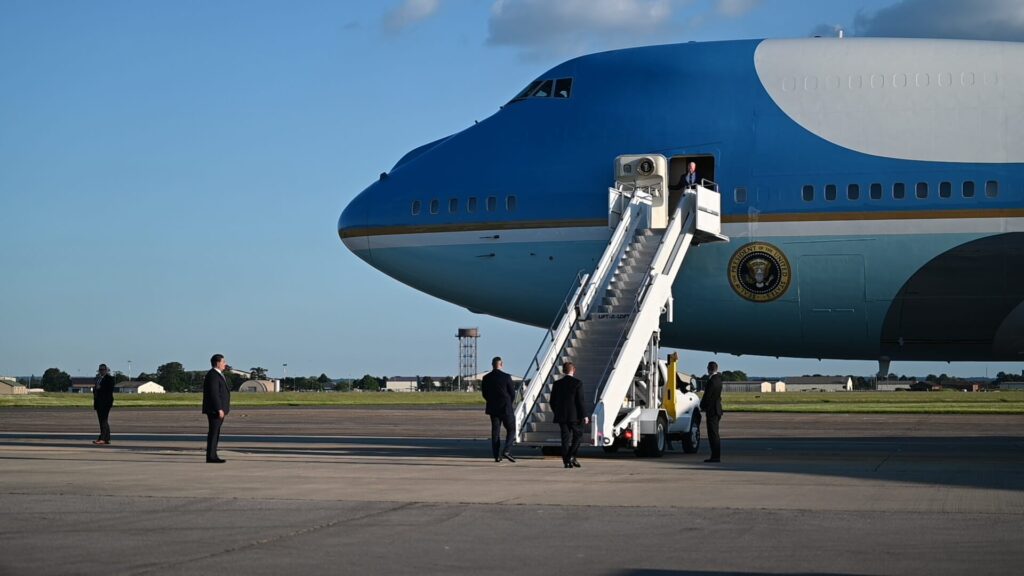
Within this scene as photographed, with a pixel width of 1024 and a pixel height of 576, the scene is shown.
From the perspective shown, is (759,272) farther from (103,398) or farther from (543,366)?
(103,398)

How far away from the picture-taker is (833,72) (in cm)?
2408

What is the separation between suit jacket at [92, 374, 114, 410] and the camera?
85.0 ft

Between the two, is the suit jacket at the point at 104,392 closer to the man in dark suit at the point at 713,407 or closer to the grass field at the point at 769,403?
the man in dark suit at the point at 713,407

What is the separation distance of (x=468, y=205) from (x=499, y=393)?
6.26 meters

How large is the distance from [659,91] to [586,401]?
7035 millimetres

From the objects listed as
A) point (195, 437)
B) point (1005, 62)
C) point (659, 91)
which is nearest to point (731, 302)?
point (659, 91)

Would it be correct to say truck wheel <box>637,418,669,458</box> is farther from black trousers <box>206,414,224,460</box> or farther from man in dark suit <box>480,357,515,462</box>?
black trousers <box>206,414,224,460</box>

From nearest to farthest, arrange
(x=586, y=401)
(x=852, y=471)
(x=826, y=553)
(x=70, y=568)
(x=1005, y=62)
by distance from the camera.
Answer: (x=70, y=568) < (x=826, y=553) < (x=852, y=471) < (x=586, y=401) < (x=1005, y=62)

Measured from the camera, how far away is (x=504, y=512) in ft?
41.5

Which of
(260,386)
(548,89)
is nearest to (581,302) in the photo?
(548,89)

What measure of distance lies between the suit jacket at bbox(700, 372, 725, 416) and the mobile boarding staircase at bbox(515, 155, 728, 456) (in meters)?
0.91

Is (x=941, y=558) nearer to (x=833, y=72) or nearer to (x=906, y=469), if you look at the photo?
(x=906, y=469)

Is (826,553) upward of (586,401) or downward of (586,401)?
downward

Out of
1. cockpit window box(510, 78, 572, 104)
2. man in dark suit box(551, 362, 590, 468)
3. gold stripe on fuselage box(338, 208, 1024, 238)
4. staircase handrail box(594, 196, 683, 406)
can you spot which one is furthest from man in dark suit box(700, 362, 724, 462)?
cockpit window box(510, 78, 572, 104)
